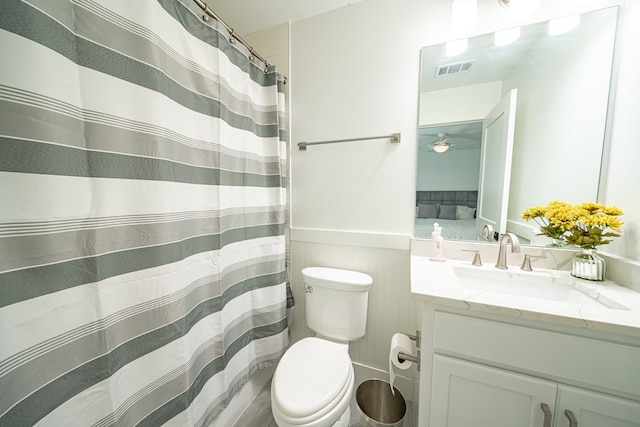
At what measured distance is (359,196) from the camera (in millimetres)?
1354

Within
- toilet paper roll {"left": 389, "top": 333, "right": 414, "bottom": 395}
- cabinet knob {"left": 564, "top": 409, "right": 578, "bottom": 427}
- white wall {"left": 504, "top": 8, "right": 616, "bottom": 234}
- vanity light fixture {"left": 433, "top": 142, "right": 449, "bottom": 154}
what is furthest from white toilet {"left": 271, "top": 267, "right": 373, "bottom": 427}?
white wall {"left": 504, "top": 8, "right": 616, "bottom": 234}

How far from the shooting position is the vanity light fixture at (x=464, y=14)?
1.02m

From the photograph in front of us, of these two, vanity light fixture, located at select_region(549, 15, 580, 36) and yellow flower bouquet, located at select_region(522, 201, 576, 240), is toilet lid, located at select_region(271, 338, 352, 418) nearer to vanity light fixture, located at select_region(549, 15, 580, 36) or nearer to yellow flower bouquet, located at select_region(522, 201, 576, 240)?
yellow flower bouquet, located at select_region(522, 201, 576, 240)

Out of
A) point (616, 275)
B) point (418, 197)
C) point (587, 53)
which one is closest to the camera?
point (616, 275)

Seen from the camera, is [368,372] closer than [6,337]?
No

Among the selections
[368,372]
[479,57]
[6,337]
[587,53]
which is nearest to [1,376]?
[6,337]

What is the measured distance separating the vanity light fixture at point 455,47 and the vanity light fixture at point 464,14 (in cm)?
6

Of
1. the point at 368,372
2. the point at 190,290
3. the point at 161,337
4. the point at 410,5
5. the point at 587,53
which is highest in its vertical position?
the point at 410,5

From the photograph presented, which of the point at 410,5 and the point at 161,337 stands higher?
the point at 410,5

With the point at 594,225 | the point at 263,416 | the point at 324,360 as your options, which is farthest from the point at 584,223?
the point at 263,416

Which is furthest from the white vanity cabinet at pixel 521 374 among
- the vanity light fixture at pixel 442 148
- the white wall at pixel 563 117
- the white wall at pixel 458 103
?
the white wall at pixel 458 103

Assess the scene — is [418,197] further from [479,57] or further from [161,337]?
[161,337]

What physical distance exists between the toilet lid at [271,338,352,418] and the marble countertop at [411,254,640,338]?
1.78 feet

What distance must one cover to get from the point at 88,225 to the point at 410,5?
173cm
